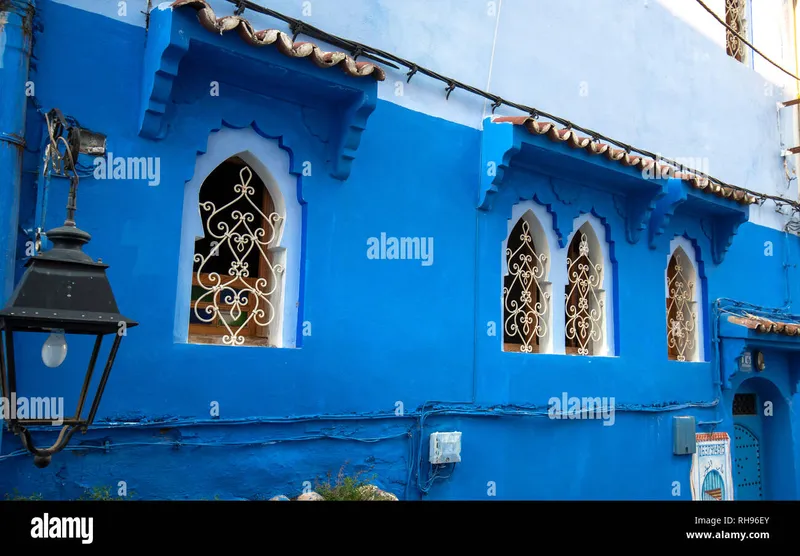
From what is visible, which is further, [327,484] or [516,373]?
[516,373]

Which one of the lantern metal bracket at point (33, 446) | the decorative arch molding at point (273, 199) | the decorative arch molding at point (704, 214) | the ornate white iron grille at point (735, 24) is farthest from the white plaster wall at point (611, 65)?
the lantern metal bracket at point (33, 446)

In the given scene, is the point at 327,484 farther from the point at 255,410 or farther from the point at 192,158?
the point at 192,158

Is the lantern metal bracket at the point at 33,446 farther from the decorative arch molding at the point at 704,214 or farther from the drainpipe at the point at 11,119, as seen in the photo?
the decorative arch molding at the point at 704,214

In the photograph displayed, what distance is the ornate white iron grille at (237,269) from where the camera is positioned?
430cm

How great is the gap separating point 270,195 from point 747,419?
6.72 m

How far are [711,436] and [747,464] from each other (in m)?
1.27

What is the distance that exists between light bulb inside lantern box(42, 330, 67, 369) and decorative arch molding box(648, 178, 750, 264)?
5.73 meters

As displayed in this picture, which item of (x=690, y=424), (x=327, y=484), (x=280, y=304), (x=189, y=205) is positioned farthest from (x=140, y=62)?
(x=690, y=424)

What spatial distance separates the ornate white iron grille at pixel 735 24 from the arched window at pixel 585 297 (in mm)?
3978

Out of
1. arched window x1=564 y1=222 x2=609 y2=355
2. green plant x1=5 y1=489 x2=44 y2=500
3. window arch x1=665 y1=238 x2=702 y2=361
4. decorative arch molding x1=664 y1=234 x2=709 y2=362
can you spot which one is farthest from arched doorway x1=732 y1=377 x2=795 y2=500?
green plant x1=5 y1=489 x2=44 y2=500

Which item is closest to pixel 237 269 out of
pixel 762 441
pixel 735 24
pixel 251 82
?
pixel 251 82

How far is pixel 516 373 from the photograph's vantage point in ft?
18.3

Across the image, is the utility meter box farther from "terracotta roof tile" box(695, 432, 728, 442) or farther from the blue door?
the blue door

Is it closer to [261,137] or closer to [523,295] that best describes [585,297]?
[523,295]
